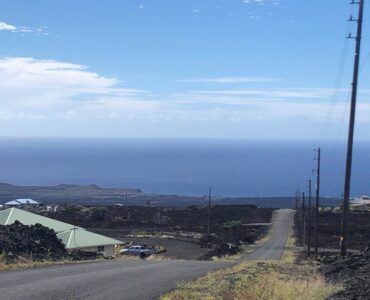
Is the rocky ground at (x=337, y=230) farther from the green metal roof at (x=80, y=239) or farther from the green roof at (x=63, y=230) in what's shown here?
the green roof at (x=63, y=230)

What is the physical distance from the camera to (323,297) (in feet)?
36.4

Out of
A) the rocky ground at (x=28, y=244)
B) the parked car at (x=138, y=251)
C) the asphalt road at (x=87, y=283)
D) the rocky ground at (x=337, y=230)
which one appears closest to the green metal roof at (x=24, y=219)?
the parked car at (x=138, y=251)

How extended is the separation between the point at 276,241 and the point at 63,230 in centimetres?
3494

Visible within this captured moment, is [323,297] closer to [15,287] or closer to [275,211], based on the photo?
[15,287]

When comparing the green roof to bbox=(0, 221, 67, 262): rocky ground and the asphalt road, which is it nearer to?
bbox=(0, 221, 67, 262): rocky ground

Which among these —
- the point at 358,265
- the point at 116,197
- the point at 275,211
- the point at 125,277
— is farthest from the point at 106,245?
the point at 116,197

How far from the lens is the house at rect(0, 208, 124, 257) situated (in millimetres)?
38781

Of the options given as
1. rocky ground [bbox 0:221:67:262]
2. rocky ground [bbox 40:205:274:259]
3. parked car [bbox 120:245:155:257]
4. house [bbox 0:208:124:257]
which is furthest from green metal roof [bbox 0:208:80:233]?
rocky ground [bbox 0:221:67:262]

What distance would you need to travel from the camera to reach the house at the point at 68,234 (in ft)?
127

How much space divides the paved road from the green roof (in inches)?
455

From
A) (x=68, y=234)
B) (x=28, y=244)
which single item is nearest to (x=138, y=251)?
(x=68, y=234)

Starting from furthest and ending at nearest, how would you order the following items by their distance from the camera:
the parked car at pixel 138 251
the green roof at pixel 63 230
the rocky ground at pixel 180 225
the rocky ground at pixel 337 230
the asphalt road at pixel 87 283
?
1. the rocky ground at pixel 337 230
2. the rocky ground at pixel 180 225
3. the parked car at pixel 138 251
4. the green roof at pixel 63 230
5. the asphalt road at pixel 87 283

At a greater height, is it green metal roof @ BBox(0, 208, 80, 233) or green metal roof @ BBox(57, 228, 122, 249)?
green metal roof @ BBox(0, 208, 80, 233)

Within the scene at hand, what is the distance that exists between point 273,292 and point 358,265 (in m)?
8.51
